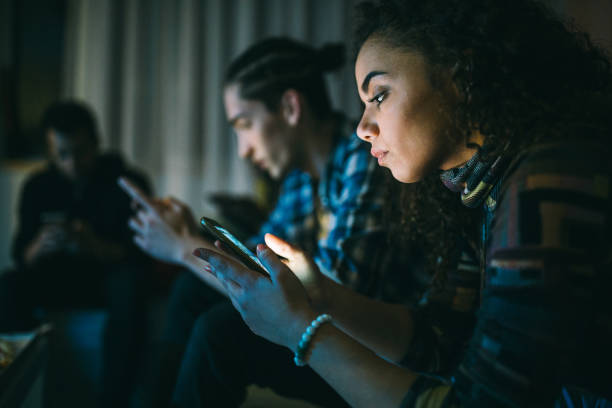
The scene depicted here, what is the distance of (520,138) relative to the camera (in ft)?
1.52

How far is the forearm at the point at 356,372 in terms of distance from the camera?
422mm

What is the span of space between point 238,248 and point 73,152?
125 centimetres

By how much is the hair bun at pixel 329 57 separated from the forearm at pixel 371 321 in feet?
2.17

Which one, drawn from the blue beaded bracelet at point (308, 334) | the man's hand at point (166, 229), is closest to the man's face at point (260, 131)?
the man's hand at point (166, 229)

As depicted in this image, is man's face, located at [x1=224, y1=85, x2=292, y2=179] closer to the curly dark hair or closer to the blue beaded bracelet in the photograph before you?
the curly dark hair

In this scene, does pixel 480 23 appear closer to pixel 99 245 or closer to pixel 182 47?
pixel 99 245

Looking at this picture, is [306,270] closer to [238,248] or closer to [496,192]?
[238,248]

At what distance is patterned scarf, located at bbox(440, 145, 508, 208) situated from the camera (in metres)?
0.48

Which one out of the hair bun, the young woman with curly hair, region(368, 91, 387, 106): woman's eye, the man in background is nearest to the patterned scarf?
the young woman with curly hair

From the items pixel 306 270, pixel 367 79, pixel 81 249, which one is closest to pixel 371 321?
pixel 306 270

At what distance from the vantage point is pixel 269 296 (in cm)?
47

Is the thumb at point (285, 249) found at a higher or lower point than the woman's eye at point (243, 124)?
lower

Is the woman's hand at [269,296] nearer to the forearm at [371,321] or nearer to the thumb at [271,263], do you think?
the thumb at [271,263]

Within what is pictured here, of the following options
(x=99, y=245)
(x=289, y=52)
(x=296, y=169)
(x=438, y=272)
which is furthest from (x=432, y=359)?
(x=99, y=245)
